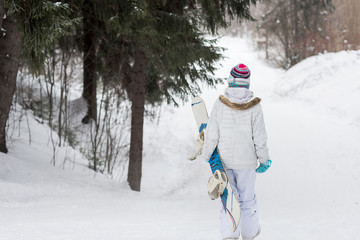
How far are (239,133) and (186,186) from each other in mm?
7208

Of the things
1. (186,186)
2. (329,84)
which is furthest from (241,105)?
(329,84)

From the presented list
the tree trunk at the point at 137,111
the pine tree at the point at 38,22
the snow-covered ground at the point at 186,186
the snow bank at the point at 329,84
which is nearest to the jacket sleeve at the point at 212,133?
the snow-covered ground at the point at 186,186

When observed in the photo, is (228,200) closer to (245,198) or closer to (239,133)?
(245,198)

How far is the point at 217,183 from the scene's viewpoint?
3717mm

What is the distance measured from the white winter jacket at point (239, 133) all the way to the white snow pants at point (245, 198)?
9 cm

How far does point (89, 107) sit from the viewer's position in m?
13.0

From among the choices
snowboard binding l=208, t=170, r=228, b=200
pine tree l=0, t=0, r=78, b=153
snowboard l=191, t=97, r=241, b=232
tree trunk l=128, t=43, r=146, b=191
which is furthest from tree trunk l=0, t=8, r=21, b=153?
snowboard binding l=208, t=170, r=228, b=200

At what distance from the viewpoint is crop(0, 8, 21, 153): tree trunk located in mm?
6598

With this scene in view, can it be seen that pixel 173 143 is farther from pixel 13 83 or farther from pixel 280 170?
pixel 13 83

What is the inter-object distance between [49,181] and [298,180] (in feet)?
17.2

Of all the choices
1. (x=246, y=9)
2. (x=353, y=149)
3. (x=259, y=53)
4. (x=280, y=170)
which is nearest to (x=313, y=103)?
(x=353, y=149)

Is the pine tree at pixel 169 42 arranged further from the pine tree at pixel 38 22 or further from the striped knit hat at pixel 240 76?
the striped knit hat at pixel 240 76

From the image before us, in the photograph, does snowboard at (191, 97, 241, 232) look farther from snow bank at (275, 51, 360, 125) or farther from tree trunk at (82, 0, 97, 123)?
snow bank at (275, 51, 360, 125)

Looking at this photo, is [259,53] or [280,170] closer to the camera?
[280,170]
